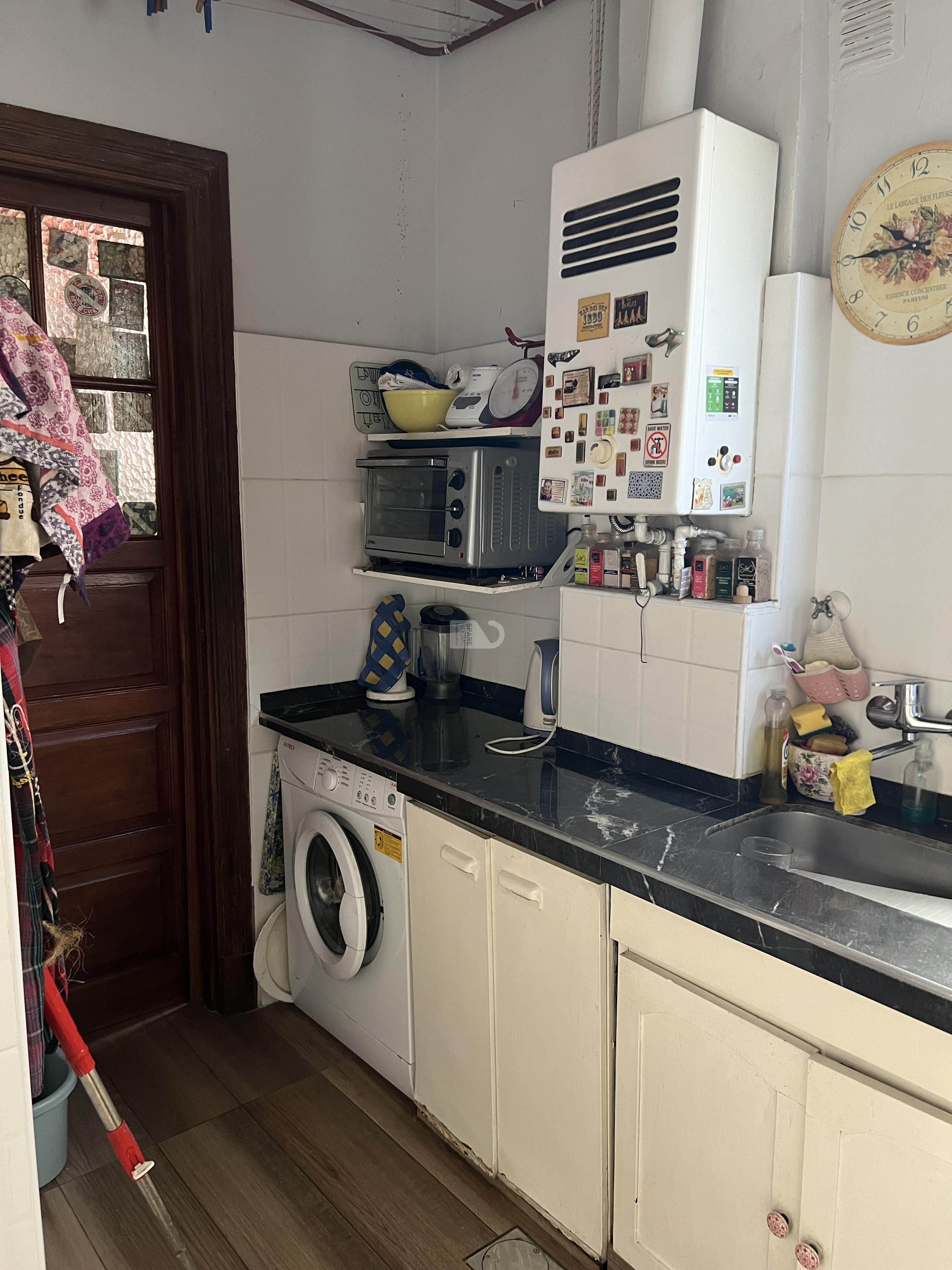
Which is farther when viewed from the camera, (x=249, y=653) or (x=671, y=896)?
(x=249, y=653)

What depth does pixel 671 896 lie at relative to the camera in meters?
1.49

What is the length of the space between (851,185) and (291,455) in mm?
1507

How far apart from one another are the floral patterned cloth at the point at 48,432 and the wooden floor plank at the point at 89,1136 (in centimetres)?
150

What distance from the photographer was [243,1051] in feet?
8.18

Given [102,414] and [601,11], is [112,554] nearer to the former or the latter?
[102,414]

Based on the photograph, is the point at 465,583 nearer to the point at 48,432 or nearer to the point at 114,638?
the point at 114,638

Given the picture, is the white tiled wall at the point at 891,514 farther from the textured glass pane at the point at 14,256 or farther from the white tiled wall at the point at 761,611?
the textured glass pane at the point at 14,256

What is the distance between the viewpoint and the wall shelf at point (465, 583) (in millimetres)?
2305

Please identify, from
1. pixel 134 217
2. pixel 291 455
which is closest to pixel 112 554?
pixel 291 455

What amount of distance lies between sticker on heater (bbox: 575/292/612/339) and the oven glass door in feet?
1.81

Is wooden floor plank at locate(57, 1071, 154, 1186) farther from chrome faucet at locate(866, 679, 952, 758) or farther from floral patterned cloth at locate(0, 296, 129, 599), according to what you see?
chrome faucet at locate(866, 679, 952, 758)

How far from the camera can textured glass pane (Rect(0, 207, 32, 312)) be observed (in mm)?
2180

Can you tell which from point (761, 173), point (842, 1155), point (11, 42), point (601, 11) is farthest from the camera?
point (601, 11)

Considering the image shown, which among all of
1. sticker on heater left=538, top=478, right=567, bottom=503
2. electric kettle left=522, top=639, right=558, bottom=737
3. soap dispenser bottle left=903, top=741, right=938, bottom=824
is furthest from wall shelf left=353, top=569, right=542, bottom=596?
soap dispenser bottle left=903, top=741, right=938, bottom=824
